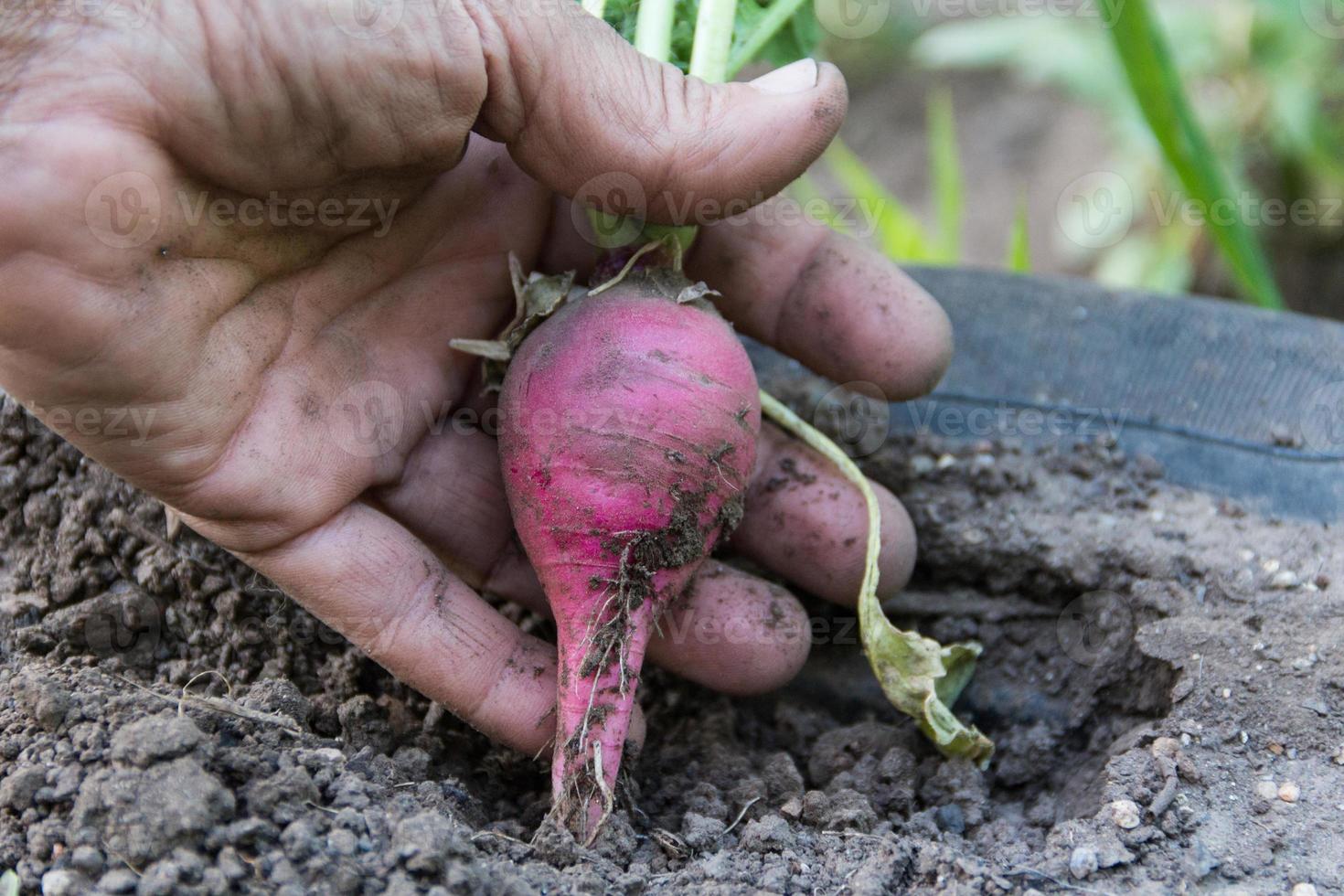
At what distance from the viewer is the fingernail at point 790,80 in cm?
Answer: 133

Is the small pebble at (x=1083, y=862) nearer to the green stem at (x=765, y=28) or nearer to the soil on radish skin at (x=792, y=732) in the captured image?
the soil on radish skin at (x=792, y=732)

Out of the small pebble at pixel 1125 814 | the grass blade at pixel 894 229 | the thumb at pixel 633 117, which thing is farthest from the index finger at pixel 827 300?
the grass blade at pixel 894 229

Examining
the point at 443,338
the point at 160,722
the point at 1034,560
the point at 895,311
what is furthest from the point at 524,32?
the point at 1034,560

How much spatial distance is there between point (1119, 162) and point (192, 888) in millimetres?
3762

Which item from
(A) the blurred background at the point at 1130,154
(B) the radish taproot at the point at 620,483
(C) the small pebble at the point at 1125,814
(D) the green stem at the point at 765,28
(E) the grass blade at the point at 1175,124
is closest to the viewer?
(C) the small pebble at the point at 1125,814

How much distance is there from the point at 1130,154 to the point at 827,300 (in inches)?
99.6

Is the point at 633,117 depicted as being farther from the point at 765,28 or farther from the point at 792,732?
the point at 792,732

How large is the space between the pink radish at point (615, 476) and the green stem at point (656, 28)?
0.42 metres

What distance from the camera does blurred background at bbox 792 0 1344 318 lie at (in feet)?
7.48

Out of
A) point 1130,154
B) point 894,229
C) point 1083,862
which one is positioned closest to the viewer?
point 1083,862

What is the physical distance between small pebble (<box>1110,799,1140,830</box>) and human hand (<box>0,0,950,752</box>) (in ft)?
1.47

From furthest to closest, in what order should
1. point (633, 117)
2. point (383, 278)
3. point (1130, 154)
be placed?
1. point (1130, 154)
2. point (383, 278)
3. point (633, 117)

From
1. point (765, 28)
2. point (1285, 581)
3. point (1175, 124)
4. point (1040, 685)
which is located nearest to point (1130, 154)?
point (1175, 124)

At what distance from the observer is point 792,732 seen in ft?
5.16
